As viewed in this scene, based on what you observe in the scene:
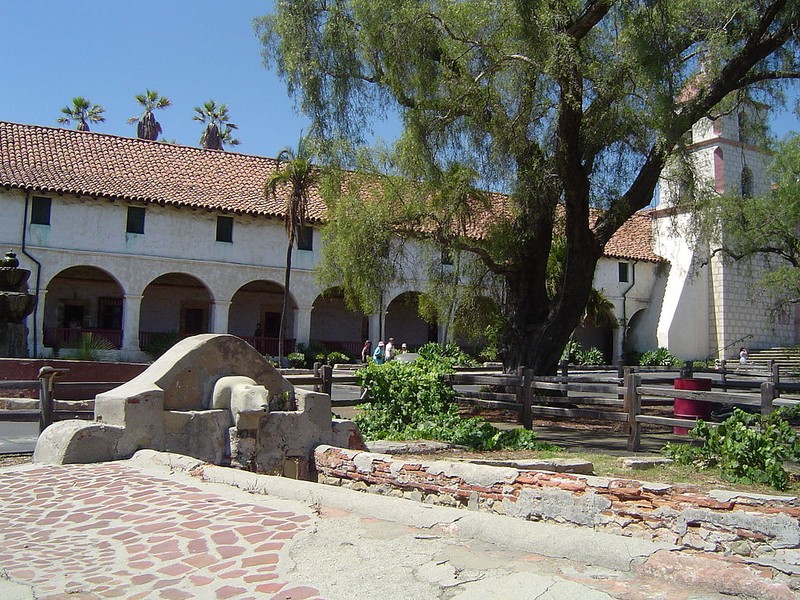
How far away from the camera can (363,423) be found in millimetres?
12039

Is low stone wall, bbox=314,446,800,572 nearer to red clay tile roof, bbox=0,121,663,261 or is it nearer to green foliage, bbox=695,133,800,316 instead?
red clay tile roof, bbox=0,121,663,261

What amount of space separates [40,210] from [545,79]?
17470 millimetres

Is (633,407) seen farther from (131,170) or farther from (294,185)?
(131,170)

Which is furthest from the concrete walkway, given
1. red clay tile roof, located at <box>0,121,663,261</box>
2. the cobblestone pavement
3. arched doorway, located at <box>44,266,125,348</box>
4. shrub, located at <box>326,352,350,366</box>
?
arched doorway, located at <box>44,266,125,348</box>

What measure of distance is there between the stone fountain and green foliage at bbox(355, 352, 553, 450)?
7.59 metres

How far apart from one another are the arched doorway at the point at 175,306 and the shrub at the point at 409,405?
1740cm

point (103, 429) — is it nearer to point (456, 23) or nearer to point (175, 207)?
point (456, 23)

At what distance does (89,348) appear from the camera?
21.7 meters

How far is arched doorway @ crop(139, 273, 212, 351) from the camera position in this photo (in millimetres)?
29094

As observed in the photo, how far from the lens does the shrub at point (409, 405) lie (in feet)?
37.3

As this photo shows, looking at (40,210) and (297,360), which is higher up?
(40,210)

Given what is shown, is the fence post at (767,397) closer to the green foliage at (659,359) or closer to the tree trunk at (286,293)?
the tree trunk at (286,293)

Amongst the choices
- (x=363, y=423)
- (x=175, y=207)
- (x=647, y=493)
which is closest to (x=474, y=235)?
(x=363, y=423)

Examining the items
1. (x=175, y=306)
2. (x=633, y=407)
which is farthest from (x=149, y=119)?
(x=633, y=407)
